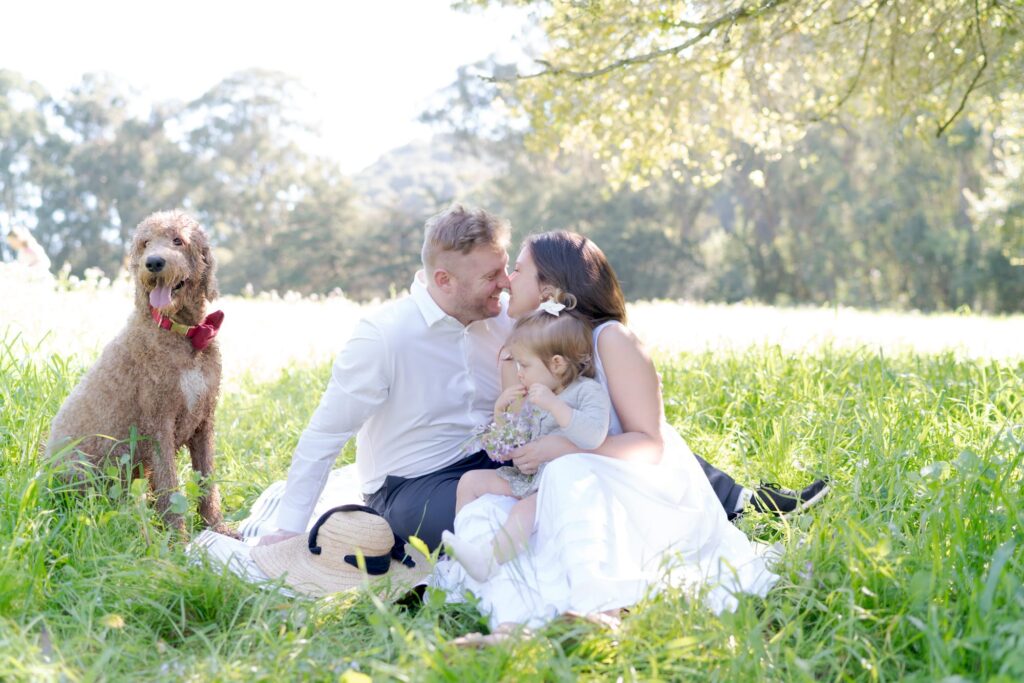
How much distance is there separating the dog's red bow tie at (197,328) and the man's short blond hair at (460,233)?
100 cm

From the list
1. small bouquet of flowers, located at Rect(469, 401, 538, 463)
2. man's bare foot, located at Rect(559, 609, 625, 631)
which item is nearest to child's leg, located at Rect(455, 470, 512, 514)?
small bouquet of flowers, located at Rect(469, 401, 538, 463)

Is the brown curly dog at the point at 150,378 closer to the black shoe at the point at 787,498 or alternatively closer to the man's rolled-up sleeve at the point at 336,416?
the man's rolled-up sleeve at the point at 336,416

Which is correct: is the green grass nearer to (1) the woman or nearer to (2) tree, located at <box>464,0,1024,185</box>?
(1) the woman

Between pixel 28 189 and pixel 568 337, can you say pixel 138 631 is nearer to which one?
pixel 568 337

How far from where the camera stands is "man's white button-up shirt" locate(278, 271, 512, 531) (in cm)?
390

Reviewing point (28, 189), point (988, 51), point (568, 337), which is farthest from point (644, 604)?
point (28, 189)

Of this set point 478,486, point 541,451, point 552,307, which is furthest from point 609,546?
point 552,307

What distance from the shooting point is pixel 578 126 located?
9.13 m

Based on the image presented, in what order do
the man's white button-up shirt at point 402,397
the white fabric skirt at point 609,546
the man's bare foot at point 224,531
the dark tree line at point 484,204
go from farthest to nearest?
the dark tree line at point 484,204, the man's bare foot at point 224,531, the man's white button-up shirt at point 402,397, the white fabric skirt at point 609,546

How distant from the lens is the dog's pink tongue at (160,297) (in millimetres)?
3758

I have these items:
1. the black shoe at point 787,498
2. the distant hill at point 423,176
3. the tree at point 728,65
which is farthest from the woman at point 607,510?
the distant hill at point 423,176

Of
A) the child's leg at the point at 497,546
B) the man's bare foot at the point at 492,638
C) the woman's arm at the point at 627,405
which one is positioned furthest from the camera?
the woman's arm at the point at 627,405

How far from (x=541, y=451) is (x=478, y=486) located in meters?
0.37

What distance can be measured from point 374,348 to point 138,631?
150 cm
